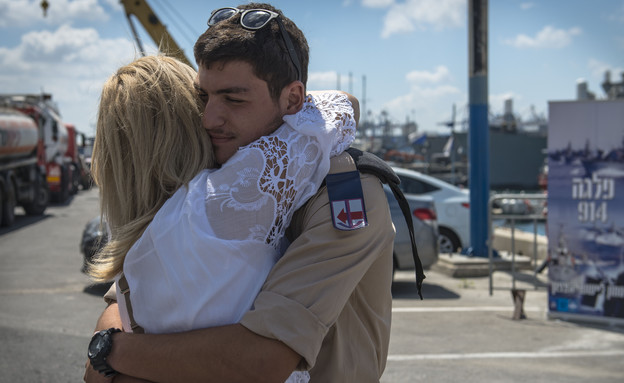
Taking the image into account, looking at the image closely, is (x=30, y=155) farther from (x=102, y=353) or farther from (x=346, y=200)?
(x=346, y=200)

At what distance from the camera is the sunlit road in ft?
16.8

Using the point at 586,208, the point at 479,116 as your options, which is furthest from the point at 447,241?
the point at 586,208

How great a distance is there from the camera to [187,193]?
1428 millimetres

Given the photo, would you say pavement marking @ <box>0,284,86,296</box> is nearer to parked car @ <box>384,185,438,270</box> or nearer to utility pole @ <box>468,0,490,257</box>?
parked car @ <box>384,185,438,270</box>

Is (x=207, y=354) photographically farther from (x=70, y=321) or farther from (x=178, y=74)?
(x=70, y=321)

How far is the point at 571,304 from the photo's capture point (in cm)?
682

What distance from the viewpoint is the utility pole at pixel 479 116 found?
10.8 metres

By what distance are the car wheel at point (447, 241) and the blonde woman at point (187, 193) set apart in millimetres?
10541

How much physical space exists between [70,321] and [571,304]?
549 cm

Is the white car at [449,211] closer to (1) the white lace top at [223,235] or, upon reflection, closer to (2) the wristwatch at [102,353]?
(1) the white lace top at [223,235]

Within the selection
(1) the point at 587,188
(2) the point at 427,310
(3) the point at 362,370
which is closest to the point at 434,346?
(2) the point at 427,310

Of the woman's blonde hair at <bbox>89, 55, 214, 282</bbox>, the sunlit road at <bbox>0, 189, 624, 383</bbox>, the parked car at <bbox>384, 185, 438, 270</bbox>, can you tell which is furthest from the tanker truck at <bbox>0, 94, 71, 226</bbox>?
the woman's blonde hair at <bbox>89, 55, 214, 282</bbox>

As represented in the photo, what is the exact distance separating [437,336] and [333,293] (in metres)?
5.19

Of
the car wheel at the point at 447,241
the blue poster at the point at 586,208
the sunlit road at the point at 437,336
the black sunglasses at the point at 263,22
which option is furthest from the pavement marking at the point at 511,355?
the car wheel at the point at 447,241
